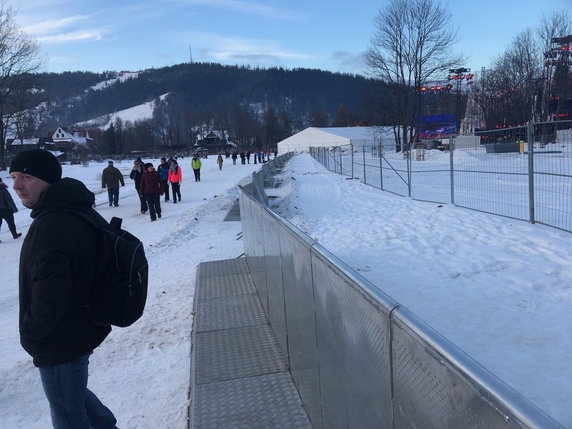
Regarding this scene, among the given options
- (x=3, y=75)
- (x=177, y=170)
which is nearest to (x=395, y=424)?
(x=177, y=170)

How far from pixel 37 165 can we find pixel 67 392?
1308 millimetres

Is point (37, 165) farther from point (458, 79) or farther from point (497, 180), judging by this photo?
point (458, 79)

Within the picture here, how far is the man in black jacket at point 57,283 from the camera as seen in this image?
246cm

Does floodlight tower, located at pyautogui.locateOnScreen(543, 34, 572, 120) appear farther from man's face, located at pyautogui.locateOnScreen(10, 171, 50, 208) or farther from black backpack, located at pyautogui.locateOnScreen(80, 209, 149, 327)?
man's face, located at pyautogui.locateOnScreen(10, 171, 50, 208)

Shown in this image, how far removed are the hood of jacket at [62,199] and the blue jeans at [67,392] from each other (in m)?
0.87

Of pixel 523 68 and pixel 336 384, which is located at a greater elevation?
pixel 523 68

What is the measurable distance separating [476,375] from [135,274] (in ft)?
6.75

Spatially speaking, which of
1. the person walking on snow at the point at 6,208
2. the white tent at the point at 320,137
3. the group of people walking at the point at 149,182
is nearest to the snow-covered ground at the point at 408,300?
the person walking on snow at the point at 6,208

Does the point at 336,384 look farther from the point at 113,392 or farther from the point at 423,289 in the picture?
the point at 423,289

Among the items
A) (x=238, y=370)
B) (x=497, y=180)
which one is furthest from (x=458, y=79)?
(x=238, y=370)

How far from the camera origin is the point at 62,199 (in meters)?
2.59

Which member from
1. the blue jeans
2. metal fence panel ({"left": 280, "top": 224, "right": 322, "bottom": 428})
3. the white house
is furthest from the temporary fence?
the white house

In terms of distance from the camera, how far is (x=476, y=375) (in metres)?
1.22

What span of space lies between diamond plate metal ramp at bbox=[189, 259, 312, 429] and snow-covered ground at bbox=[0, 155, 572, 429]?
183mm
